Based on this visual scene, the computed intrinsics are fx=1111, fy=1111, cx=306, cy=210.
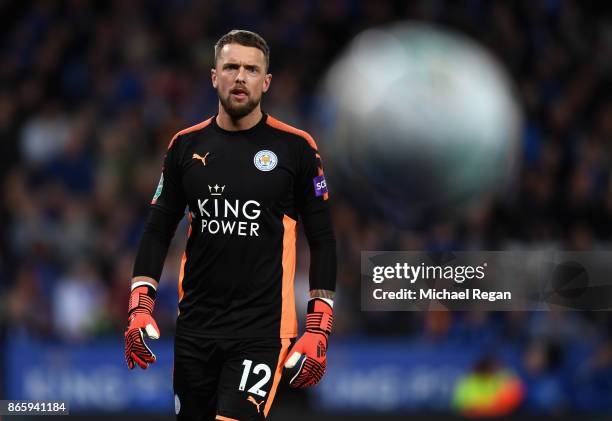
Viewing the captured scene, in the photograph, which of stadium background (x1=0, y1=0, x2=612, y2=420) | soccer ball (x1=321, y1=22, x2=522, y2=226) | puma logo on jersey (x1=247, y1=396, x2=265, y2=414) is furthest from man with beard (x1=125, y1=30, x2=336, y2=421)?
soccer ball (x1=321, y1=22, x2=522, y2=226)

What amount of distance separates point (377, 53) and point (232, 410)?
25.7ft

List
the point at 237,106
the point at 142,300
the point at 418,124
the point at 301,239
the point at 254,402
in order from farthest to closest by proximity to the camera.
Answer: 1. the point at 418,124
2. the point at 301,239
3. the point at 142,300
4. the point at 237,106
5. the point at 254,402

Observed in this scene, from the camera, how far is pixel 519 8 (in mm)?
12469

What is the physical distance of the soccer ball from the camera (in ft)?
35.8

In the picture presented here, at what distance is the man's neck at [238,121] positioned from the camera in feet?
15.0

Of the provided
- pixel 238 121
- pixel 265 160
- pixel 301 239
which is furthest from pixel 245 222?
pixel 301 239

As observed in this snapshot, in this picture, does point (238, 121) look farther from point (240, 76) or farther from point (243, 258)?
point (243, 258)

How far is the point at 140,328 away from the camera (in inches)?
178

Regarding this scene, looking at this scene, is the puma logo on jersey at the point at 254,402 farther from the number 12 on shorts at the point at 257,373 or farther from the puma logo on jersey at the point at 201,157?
the puma logo on jersey at the point at 201,157

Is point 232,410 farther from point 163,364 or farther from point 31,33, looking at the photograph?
point 31,33

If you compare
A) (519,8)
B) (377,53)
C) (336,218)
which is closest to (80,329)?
(336,218)

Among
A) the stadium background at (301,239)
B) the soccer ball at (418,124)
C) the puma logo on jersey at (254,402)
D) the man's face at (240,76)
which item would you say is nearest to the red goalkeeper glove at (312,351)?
the puma logo on jersey at (254,402)

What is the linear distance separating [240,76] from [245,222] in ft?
1.92

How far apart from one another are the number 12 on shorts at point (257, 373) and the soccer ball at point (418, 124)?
20.2ft
